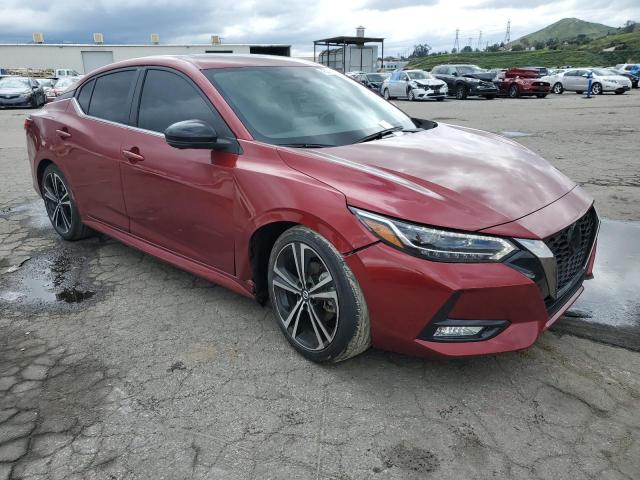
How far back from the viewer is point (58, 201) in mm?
4945

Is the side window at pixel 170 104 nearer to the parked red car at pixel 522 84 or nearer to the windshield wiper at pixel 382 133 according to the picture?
the windshield wiper at pixel 382 133

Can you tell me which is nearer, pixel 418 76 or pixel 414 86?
pixel 414 86

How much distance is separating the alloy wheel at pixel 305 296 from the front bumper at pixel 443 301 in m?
0.26

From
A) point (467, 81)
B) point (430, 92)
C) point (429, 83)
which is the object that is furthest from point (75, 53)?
point (467, 81)

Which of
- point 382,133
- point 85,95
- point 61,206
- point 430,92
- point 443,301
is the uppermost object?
point 85,95

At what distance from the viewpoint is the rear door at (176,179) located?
320 centimetres

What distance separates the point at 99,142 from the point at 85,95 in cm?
75

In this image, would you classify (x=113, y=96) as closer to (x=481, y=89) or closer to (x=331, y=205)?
(x=331, y=205)

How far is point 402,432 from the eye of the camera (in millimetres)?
2387

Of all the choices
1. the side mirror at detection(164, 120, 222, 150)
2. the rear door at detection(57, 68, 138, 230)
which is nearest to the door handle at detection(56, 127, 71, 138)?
the rear door at detection(57, 68, 138, 230)

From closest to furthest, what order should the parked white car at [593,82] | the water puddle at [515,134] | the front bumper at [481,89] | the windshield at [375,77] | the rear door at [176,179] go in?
the rear door at [176,179] < the water puddle at [515,134] < the front bumper at [481,89] < the parked white car at [593,82] < the windshield at [375,77]

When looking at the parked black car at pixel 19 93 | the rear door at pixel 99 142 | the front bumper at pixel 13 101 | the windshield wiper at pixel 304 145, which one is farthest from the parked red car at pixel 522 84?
the windshield wiper at pixel 304 145

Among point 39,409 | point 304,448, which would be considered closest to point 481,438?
point 304,448

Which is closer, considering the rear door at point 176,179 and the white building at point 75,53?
the rear door at point 176,179
